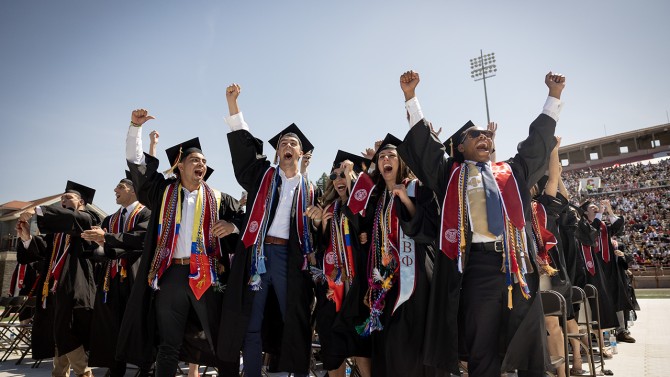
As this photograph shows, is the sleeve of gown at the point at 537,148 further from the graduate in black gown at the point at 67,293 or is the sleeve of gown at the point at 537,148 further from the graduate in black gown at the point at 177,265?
the graduate in black gown at the point at 67,293

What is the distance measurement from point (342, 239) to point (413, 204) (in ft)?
2.62

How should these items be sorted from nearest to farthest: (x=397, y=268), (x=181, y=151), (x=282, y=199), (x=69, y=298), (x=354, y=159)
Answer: (x=397, y=268), (x=282, y=199), (x=181, y=151), (x=354, y=159), (x=69, y=298)

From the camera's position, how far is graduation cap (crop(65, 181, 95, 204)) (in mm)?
6789

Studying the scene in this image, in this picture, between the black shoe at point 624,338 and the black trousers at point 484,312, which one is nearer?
the black trousers at point 484,312

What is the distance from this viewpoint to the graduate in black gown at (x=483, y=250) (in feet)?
11.2

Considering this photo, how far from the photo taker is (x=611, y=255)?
914 cm

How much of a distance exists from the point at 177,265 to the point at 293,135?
167 centimetres

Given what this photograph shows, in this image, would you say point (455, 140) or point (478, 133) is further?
point (455, 140)

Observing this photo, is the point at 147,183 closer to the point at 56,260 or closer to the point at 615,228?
the point at 56,260

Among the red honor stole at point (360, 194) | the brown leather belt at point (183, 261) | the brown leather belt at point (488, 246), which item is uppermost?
the red honor stole at point (360, 194)

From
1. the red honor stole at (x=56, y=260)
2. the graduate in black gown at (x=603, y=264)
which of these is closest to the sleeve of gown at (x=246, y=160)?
the red honor stole at (x=56, y=260)

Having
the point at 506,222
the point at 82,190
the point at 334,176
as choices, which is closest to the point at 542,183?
the point at 506,222

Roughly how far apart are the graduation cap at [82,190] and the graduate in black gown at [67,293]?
167 millimetres

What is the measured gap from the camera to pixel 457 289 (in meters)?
3.63
